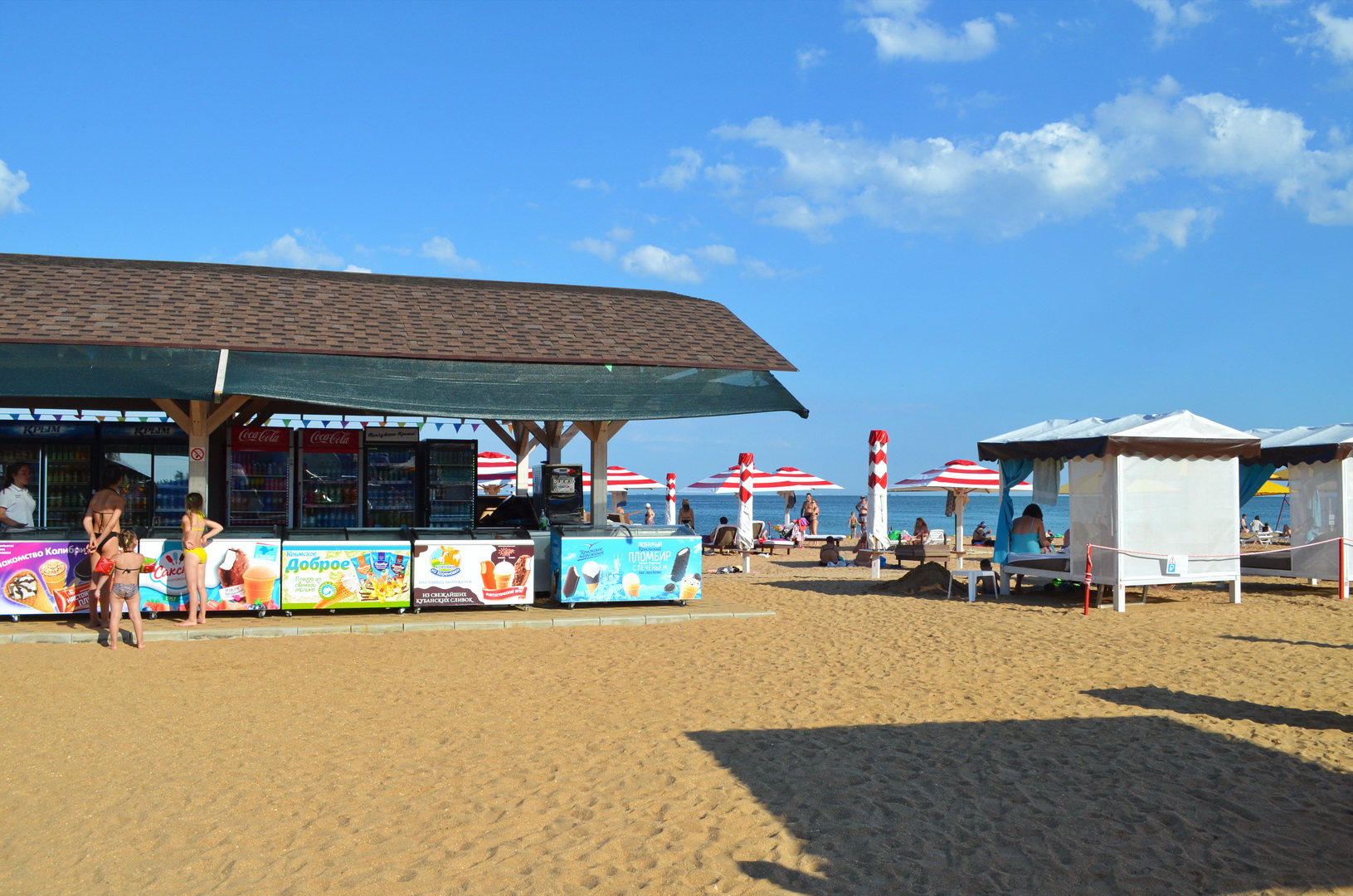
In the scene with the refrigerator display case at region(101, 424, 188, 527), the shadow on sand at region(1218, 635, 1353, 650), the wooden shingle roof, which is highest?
the wooden shingle roof

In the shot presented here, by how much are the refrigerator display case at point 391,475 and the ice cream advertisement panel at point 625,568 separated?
11.7 feet

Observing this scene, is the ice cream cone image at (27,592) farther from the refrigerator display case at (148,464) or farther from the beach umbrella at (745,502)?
the beach umbrella at (745,502)

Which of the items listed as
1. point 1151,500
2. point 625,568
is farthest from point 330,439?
point 1151,500

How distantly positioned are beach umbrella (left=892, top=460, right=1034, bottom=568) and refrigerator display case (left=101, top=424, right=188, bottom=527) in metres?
14.3

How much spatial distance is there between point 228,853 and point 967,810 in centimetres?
346

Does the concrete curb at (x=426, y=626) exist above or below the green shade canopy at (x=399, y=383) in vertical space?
below

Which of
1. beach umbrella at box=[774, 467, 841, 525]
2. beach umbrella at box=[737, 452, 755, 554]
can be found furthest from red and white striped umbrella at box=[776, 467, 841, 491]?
beach umbrella at box=[737, 452, 755, 554]

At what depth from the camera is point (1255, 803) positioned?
495cm

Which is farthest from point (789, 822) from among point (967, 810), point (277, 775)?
point (277, 775)

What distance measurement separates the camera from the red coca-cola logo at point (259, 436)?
13.9 m

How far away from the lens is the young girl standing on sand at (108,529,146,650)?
9.08m

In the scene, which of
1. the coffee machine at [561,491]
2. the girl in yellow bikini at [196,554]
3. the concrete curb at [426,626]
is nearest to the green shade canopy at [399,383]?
the girl in yellow bikini at [196,554]

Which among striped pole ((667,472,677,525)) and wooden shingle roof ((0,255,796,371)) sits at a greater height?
wooden shingle roof ((0,255,796,371))

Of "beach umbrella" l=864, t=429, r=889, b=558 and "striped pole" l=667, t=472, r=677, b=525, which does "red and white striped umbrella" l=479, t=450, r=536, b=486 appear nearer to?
"striped pole" l=667, t=472, r=677, b=525
